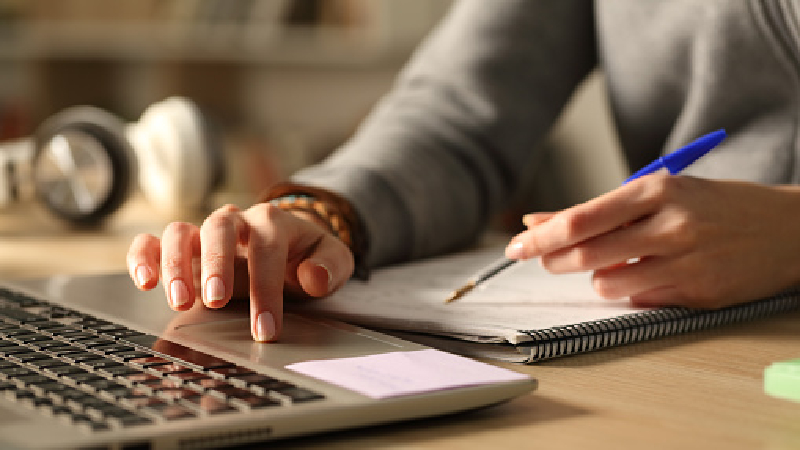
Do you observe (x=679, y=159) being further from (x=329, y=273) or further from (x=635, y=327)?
(x=329, y=273)

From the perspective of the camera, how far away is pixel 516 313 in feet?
2.08

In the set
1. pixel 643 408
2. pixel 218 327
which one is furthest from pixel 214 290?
pixel 643 408

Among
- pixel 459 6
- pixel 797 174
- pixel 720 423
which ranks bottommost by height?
pixel 720 423

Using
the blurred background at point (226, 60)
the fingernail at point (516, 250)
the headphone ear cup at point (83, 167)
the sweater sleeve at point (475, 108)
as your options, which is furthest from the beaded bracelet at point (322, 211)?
the blurred background at point (226, 60)

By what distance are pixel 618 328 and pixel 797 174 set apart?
1.19 ft

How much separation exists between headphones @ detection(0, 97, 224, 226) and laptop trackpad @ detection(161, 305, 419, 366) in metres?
0.68

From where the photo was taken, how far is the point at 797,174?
870mm

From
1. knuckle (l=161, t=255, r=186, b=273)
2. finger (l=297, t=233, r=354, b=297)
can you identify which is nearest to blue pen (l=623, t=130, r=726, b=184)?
finger (l=297, t=233, r=354, b=297)

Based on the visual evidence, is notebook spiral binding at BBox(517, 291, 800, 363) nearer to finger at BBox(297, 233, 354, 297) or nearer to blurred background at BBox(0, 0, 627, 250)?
finger at BBox(297, 233, 354, 297)

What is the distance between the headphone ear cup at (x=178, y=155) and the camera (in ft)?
4.35

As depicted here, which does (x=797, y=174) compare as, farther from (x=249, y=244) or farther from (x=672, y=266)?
(x=249, y=244)

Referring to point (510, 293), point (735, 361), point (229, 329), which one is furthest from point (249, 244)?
point (735, 361)

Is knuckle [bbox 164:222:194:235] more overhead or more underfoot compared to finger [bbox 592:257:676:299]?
more overhead

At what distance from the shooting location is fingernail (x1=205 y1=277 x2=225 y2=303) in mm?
588
